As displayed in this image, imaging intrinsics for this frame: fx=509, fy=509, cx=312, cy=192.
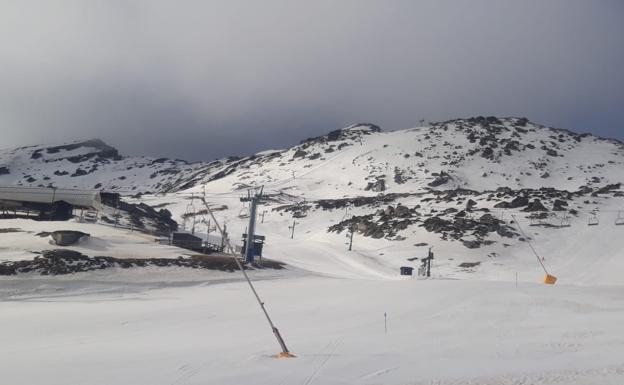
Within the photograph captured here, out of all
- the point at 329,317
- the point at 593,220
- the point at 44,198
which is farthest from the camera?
the point at 593,220

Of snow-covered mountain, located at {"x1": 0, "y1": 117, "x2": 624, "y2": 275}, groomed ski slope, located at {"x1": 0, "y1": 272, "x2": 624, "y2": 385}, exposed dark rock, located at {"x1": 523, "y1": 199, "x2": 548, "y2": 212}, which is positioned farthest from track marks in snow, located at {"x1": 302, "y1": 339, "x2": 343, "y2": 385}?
exposed dark rock, located at {"x1": 523, "y1": 199, "x2": 548, "y2": 212}

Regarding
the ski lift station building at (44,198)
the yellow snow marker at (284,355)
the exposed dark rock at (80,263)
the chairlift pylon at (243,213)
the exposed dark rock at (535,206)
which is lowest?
the exposed dark rock at (80,263)

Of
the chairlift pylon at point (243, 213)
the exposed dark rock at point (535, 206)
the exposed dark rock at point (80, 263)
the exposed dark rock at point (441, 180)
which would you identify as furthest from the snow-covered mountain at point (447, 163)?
the exposed dark rock at point (80, 263)

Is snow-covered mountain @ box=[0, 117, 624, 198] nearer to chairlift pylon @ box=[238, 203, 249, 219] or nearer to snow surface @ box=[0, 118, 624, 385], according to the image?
chairlift pylon @ box=[238, 203, 249, 219]

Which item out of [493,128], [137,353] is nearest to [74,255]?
[137,353]

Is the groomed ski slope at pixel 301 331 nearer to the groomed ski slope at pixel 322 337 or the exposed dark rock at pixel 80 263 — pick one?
the groomed ski slope at pixel 322 337

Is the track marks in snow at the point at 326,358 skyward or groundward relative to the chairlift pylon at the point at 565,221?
groundward

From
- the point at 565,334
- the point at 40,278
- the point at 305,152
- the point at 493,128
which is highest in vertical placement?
the point at 493,128

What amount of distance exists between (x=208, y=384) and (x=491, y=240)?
58311mm

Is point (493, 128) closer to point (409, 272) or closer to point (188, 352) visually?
point (409, 272)

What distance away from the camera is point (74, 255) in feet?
105

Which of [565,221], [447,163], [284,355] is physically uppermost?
[447,163]

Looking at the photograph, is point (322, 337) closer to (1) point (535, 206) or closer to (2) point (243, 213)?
(1) point (535, 206)

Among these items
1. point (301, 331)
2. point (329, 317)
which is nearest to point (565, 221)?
point (329, 317)
